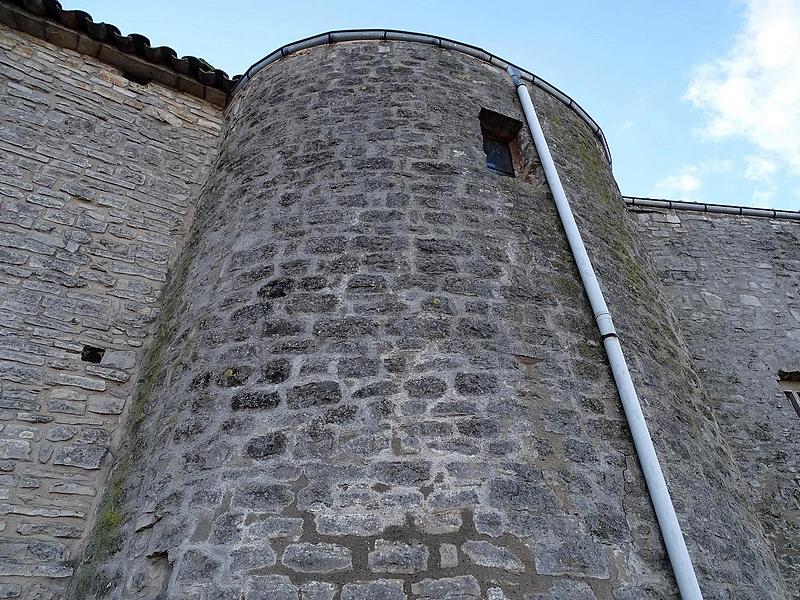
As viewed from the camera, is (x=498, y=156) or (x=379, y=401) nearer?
(x=379, y=401)

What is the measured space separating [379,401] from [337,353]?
13.5 inches

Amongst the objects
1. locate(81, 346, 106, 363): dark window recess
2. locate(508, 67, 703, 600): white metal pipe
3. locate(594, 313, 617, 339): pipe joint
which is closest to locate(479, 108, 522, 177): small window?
locate(508, 67, 703, 600): white metal pipe

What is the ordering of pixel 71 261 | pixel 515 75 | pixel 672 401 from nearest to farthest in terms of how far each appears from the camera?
pixel 672 401 < pixel 71 261 < pixel 515 75

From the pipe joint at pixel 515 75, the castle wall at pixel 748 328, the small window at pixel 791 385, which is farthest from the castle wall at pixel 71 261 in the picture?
the small window at pixel 791 385

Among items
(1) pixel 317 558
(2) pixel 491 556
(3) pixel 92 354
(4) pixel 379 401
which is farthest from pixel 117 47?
(2) pixel 491 556

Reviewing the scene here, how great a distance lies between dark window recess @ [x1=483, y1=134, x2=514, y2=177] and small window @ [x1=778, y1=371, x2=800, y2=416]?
316cm

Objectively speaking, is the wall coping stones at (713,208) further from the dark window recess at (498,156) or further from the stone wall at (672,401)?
the dark window recess at (498,156)

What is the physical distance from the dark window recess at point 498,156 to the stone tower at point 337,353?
78 mm

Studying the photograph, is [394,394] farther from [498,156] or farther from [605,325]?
[498,156]

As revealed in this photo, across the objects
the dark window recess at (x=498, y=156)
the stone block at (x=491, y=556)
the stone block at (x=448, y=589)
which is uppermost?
the dark window recess at (x=498, y=156)

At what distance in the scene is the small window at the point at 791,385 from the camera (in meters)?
5.30

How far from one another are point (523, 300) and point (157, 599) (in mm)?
2227

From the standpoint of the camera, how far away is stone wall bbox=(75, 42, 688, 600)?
8.02 ft

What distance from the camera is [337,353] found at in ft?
9.85
